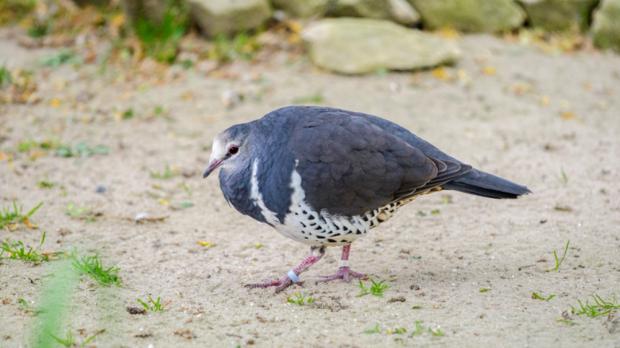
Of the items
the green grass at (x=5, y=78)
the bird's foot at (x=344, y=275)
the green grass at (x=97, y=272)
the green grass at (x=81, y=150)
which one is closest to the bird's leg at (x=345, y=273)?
the bird's foot at (x=344, y=275)

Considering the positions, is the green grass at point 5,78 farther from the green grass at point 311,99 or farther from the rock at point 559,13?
the rock at point 559,13

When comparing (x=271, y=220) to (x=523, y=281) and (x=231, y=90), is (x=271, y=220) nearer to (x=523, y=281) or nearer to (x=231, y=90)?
(x=523, y=281)

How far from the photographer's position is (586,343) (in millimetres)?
3906

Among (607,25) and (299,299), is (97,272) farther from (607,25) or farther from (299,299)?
(607,25)

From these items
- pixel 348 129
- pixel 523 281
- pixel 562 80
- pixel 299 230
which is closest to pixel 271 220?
pixel 299 230

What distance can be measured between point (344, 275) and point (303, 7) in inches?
193

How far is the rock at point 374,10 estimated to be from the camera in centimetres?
900

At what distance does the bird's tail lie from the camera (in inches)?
190

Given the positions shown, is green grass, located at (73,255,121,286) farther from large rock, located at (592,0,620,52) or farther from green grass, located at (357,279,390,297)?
large rock, located at (592,0,620,52)

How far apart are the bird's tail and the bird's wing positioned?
63mm

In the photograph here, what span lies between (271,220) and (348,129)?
2.15 feet

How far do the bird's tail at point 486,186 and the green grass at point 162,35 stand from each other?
461 centimetres

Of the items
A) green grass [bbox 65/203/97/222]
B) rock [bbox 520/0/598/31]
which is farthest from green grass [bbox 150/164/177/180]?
rock [bbox 520/0/598/31]

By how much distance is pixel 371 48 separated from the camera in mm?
8469
